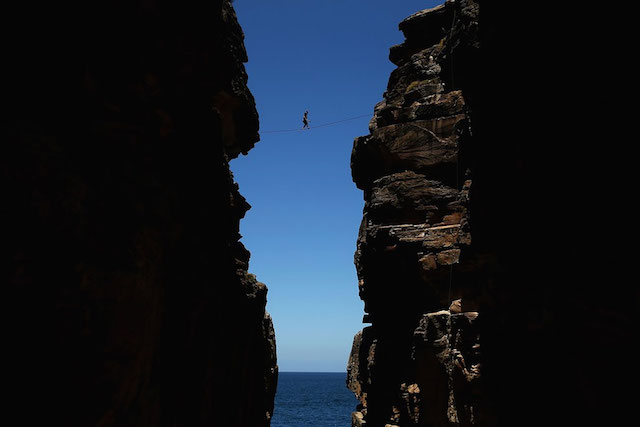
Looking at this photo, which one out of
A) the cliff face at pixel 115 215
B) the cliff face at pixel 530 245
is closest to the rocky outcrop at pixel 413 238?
the cliff face at pixel 530 245

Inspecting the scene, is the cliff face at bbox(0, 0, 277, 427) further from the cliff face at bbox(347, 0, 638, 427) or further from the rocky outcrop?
the rocky outcrop

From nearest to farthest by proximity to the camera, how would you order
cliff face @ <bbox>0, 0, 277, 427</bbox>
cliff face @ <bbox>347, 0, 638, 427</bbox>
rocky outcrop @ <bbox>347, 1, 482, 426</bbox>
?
cliff face @ <bbox>0, 0, 277, 427</bbox> < cliff face @ <bbox>347, 0, 638, 427</bbox> < rocky outcrop @ <bbox>347, 1, 482, 426</bbox>

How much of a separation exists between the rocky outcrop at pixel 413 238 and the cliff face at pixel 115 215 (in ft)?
36.6

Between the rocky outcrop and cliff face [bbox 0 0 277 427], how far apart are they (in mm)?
11156

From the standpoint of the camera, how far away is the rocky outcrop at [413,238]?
2503cm

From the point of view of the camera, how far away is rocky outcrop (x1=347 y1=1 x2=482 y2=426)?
25031mm

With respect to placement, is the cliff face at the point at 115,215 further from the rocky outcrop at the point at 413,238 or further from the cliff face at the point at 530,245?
the rocky outcrop at the point at 413,238

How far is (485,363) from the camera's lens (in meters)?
14.2

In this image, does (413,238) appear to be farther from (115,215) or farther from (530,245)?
(115,215)

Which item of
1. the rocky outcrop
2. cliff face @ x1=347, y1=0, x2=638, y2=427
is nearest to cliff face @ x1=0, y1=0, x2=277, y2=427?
cliff face @ x1=347, y1=0, x2=638, y2=427

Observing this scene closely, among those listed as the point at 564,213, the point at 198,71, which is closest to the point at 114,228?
the point at 198,71

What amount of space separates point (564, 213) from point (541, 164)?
4.15 ft

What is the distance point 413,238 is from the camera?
90.4 feet

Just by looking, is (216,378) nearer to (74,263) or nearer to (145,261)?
(145,261)
